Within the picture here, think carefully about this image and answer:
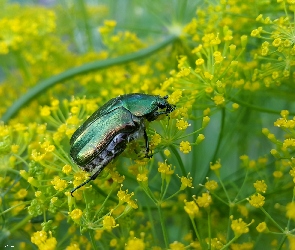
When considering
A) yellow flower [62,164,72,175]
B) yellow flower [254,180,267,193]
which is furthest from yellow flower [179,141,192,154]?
yellow flower [62,164,72,175]

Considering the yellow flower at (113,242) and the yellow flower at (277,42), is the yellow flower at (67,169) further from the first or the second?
the yellow flower at (277,42)

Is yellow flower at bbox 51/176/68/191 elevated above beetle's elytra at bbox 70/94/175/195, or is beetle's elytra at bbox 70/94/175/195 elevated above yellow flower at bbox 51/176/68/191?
beetle's elytra at bbox 70/94/175/195

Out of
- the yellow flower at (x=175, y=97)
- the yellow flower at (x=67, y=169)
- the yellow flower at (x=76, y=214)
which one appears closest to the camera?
the yellow flower at (x=76, y=214)

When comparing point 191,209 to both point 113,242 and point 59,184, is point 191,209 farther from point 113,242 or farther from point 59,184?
point 59,184

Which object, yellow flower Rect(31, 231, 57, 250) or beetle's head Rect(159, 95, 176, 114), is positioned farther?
beetle's head Rect(159, 95, 176, 114)

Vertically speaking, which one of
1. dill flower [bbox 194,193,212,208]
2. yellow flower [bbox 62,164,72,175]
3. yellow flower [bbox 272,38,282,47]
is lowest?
dill flower [bbox 194,193,212,208]

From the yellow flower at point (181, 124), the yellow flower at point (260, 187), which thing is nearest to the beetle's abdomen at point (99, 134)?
the yellow flower at point (181, 124)

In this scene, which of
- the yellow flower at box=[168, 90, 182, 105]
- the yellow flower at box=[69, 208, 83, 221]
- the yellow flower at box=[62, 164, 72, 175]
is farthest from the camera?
the yellow flower at box=[168, 90, 182, 105]

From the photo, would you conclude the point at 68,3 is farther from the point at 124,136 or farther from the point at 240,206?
the point at 240,206

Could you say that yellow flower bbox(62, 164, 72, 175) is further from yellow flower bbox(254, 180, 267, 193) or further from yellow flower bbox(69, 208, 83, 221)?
yellow flower bbox(254, 180, 267, 193)
